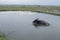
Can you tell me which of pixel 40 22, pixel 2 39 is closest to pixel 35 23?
pixel 40 22

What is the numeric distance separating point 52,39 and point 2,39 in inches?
112

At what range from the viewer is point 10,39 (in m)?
→ 10.6

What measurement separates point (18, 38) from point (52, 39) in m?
1.95

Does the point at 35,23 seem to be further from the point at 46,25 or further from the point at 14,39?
the point at 14,39

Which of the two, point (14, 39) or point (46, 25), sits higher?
point (46, 25)

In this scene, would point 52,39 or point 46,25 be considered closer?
point 52,39

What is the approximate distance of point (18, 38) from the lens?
11.0 m

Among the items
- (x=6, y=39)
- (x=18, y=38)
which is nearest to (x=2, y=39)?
(x=6, y=39)

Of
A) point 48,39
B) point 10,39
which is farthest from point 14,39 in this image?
point 48,39

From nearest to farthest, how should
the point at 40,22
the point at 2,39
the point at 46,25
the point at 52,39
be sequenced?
the point at 2,39 → the point at 52,39 → the point at 46,25 → the point at 40,22

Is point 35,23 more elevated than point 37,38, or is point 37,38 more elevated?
point 35,23

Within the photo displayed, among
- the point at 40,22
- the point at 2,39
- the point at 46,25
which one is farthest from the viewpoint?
the point at 40,22

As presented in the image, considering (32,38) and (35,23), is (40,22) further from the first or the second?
(32,38)

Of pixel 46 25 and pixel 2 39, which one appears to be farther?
pixel 46 25
